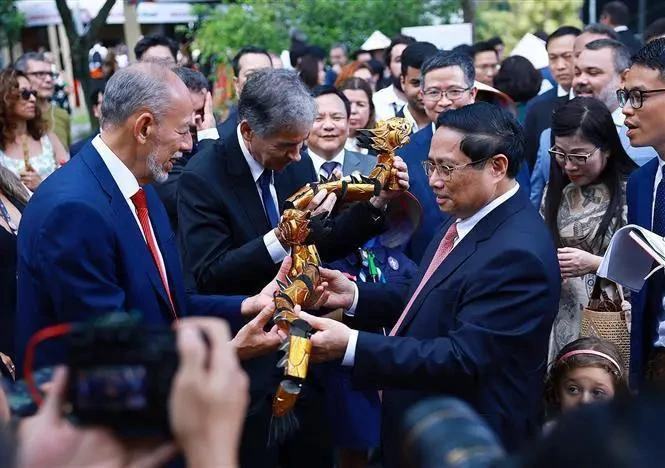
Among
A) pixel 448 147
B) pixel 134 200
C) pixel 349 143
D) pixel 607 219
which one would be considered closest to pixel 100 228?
pixel 134 200

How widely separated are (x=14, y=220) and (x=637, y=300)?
3.19m

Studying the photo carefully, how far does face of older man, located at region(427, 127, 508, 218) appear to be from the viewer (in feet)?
12.1

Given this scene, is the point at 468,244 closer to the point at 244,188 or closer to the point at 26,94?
the point at 244,188

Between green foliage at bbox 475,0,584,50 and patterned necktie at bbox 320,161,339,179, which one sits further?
green foliage at bbox 475,0,584,50

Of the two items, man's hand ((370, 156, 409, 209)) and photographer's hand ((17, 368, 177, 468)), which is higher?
photographer's hand ((17, 368, 177, 468))

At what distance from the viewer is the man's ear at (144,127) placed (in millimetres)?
3465

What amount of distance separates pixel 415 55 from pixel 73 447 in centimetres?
629

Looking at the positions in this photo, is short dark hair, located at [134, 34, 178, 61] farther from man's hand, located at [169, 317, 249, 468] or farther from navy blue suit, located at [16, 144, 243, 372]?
man's hand, located at [169, 317, 249, 468]

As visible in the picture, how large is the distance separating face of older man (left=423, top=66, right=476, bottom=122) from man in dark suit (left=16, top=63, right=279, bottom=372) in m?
2.87

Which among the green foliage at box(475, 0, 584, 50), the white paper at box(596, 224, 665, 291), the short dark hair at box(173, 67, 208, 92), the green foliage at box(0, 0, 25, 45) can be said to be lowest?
the green foliage at box(475, 0, 584, 50)

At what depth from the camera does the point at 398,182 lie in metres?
4.51

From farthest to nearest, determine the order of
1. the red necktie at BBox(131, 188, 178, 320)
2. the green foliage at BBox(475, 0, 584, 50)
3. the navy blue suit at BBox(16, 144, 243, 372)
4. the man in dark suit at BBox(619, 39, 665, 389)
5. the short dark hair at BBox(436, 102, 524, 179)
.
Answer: the green foliage at BBox(475, 0, 584, 50), the man in dark suit at BBox(619, 39, 665, 389), the short dark hair at BBox(436, 102, 524, 179), the red necktie at BBox(131, 188, 178, 320), the navy blue suit at BBox(16, 144, 243, 372)

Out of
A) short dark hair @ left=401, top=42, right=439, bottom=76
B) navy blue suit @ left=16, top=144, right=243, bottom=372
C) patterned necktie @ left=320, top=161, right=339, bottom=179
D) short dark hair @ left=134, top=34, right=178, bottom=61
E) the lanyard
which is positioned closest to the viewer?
navy blue suit @ left=16, top=144, right=243, bottom=372

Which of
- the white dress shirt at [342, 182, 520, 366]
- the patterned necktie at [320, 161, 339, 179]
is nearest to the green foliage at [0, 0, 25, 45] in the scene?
the patterned necktie at [320, 161, 339, 179]
